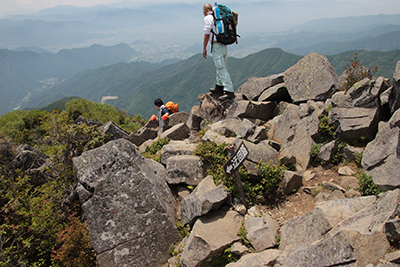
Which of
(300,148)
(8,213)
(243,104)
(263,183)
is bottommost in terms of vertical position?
(8,213)

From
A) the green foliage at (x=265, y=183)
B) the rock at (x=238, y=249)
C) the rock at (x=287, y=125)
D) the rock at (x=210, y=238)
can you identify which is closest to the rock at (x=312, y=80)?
the rock at (x=287, y=125)

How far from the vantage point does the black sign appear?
6204mm

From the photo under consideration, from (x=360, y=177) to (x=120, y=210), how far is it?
26.2 feet

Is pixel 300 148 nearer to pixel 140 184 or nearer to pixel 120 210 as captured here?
pixel 140 184

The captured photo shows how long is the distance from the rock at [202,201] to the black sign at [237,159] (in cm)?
82

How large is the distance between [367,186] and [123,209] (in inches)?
309

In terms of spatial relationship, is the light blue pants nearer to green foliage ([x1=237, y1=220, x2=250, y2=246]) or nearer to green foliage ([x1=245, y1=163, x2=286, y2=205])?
green foliage ([x1=245, y1=163, x2=286, y2=205])

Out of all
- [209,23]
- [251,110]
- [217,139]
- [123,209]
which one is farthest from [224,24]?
[123,209]

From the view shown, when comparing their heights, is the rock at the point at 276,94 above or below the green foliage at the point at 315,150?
above

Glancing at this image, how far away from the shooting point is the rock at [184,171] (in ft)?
28.0

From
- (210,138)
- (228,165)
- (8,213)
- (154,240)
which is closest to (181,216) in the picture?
(154,240)

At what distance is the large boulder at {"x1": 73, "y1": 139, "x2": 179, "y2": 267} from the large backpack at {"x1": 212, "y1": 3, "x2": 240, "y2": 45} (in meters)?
7.53

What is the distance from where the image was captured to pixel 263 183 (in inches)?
297

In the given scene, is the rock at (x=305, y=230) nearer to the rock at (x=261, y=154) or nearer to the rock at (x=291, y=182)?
the rock at (x=291, y=182)
